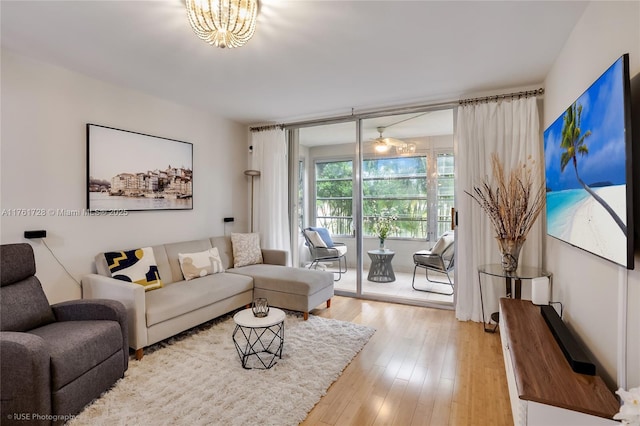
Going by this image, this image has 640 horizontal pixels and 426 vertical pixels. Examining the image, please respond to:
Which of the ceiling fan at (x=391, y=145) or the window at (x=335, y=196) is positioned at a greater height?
the ceiling fan at (x=391, y=145)

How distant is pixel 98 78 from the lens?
3.04 metres

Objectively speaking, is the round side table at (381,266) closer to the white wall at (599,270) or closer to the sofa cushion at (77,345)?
the white wall at (599,270)

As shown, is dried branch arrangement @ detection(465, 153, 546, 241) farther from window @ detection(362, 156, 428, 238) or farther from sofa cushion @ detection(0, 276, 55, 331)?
sofa cushion @ detection(0, 276, 55, 331)

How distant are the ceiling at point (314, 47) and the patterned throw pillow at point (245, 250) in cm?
177

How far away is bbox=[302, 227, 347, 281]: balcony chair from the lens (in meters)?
4.73

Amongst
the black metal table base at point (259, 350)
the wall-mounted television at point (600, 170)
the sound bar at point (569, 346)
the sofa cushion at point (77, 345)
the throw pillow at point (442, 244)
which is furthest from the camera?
the throw pillow at point (442, 244)

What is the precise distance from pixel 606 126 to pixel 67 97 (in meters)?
3.88

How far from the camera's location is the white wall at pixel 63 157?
8.29ft

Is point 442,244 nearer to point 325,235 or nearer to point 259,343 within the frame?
point 325,235

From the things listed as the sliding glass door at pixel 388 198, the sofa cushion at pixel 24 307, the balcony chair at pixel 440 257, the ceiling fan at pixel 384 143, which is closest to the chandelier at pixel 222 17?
the sofa cushion at pixel 24 307

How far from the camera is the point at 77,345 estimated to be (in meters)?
1.89

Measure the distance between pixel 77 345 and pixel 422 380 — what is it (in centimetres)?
226

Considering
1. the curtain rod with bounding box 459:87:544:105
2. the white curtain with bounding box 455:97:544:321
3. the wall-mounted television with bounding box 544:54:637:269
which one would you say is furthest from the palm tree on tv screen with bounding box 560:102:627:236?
the curtain rod with bounding box 459:87:544:105

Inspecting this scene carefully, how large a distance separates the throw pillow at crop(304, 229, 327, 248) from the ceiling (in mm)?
1975
